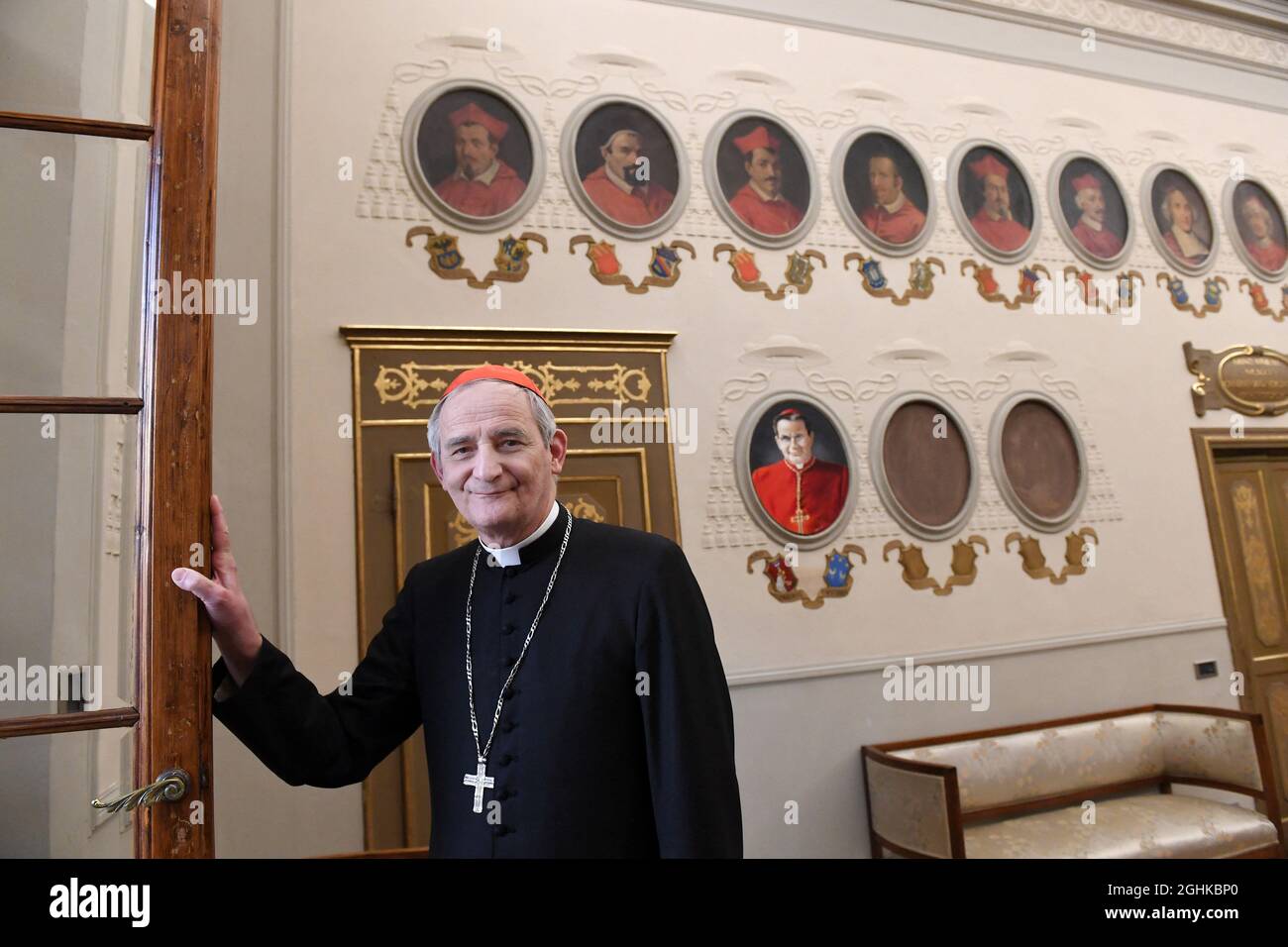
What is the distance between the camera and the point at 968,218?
18.4 feet

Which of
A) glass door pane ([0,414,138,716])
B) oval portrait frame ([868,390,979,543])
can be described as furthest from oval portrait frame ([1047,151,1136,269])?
glass door pane ([0,414,138,716])

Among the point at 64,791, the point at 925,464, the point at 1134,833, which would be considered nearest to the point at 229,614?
the point at 64,791

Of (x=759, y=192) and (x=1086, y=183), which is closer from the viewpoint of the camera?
(x=759, y=192)

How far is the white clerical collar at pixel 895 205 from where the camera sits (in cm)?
538

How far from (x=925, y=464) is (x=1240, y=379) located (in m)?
3.00

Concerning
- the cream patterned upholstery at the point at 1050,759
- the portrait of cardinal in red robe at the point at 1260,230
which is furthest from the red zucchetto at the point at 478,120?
the portrait of cardinal in red robe at the point at 1260,230

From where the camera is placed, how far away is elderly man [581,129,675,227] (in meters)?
4.67

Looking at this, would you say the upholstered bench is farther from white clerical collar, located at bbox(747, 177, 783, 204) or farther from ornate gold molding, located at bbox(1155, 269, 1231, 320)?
white clerical collar, located at bbox(747, 177, 783, 204)

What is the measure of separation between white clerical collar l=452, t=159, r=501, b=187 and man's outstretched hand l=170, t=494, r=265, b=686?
305 cm

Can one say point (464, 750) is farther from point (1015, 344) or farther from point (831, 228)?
point (1015, 344)

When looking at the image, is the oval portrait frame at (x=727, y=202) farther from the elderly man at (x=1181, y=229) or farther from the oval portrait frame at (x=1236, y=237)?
the oval portrait frame at (x=1236, y=237)

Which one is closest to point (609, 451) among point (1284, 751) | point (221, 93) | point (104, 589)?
point (221, 93)

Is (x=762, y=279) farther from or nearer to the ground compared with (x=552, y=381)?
farther from the ground

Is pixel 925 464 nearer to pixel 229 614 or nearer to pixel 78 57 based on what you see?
pixel 229 614
